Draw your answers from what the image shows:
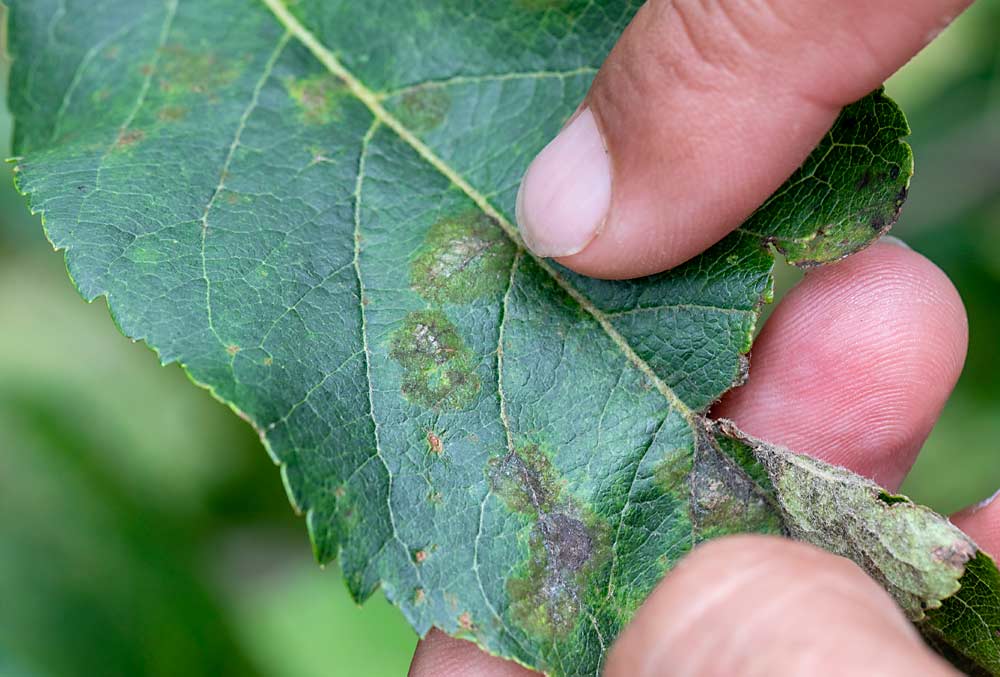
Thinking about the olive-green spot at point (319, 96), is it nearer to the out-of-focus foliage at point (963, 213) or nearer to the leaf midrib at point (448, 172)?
the leaf midrib at point (448, 172)

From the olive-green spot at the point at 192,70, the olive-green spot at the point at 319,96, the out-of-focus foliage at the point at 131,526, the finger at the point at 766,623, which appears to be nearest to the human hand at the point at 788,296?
the finger at the point at 766,623

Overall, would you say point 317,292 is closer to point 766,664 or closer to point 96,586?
point 766,664

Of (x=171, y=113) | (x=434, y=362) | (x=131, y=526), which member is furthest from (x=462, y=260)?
(x=131, y=526)

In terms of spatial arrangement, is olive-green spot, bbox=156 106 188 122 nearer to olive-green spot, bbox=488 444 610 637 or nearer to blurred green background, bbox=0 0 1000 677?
olive-green spot, bbox=488 444 610 637

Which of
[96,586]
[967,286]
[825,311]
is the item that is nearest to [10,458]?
[96,586]

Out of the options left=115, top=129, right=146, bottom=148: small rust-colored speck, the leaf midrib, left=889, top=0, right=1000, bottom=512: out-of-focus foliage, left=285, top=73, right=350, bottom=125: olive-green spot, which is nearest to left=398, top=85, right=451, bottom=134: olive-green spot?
the leaf midrib
